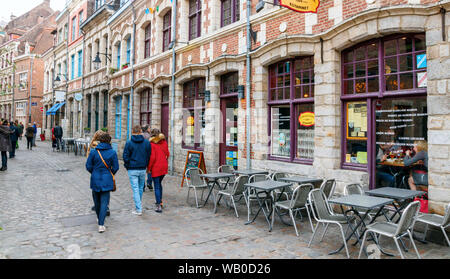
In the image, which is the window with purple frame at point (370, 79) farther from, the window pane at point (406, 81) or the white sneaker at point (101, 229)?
the white sneaker at point (101, 229)

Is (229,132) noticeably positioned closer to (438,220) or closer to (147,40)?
(438,220)

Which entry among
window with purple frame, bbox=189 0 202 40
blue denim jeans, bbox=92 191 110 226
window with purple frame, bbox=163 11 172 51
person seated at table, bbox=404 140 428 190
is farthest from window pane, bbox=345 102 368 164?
window with purple frame, bbox=163 11 172 51

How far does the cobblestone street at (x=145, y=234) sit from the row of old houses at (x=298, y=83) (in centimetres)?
188

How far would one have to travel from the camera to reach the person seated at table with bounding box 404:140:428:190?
5.62 meters

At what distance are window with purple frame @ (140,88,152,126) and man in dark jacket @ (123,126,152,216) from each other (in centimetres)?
836

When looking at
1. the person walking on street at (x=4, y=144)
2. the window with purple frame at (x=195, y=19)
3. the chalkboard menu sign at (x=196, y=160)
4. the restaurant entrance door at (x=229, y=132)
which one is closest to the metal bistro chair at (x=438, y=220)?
the restaurant entrance door at (x=229, y=132)

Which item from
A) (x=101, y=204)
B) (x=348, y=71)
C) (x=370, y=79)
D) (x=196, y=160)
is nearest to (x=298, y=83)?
(x=348, y=71)

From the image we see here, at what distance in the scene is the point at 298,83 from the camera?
7.84m

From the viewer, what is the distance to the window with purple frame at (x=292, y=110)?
24.8 feet

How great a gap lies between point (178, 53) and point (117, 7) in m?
8.96

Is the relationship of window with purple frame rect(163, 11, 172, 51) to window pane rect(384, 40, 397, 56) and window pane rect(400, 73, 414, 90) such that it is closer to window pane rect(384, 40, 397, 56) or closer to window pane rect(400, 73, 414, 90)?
window pane rect(384, 40, 397, 56)

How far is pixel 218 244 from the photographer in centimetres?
473

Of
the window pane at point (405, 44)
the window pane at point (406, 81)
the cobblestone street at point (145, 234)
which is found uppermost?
the window pane at point (405, 44)
